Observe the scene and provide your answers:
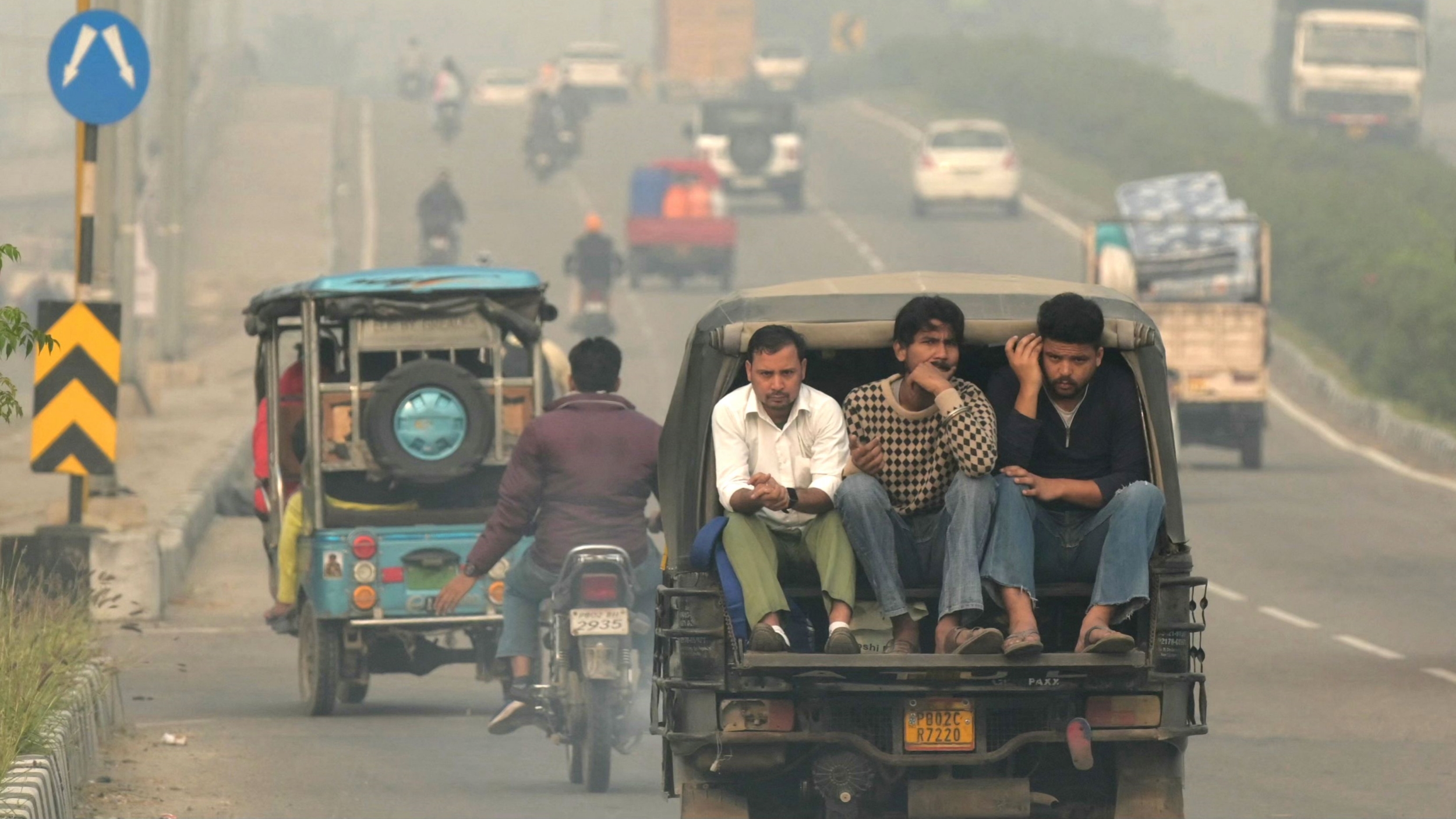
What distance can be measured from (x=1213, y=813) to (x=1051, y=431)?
2642 mm

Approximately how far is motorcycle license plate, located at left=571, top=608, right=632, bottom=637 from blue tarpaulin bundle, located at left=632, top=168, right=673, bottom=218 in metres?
33.6

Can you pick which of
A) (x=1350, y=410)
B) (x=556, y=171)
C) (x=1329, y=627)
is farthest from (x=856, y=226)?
(x=1329, y=627)

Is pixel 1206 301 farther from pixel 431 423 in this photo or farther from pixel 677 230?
pixel 431 423

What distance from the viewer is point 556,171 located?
6366 cm

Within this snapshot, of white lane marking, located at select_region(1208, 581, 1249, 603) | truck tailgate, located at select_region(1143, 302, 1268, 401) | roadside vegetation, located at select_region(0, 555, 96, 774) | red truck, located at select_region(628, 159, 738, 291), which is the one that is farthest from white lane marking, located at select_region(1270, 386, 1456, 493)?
roadside vegetation, located at select_region(0, 555, 96, 774)

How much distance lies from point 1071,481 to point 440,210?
1409 inches

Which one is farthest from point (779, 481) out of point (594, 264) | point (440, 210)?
point (440, 210)

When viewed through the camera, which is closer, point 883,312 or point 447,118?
point 883,312

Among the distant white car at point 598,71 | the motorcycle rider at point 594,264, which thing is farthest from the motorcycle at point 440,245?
the distant white car at point 598,71

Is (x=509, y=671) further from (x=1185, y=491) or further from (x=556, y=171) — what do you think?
(x=556, y=171)

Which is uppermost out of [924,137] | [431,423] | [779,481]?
[779,481]

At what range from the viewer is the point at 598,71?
84000 mm

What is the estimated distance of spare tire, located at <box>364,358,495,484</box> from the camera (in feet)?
43.5

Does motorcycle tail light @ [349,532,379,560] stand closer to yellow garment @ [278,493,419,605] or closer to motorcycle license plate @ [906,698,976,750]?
yellow garment @ [278,493,419,605]
